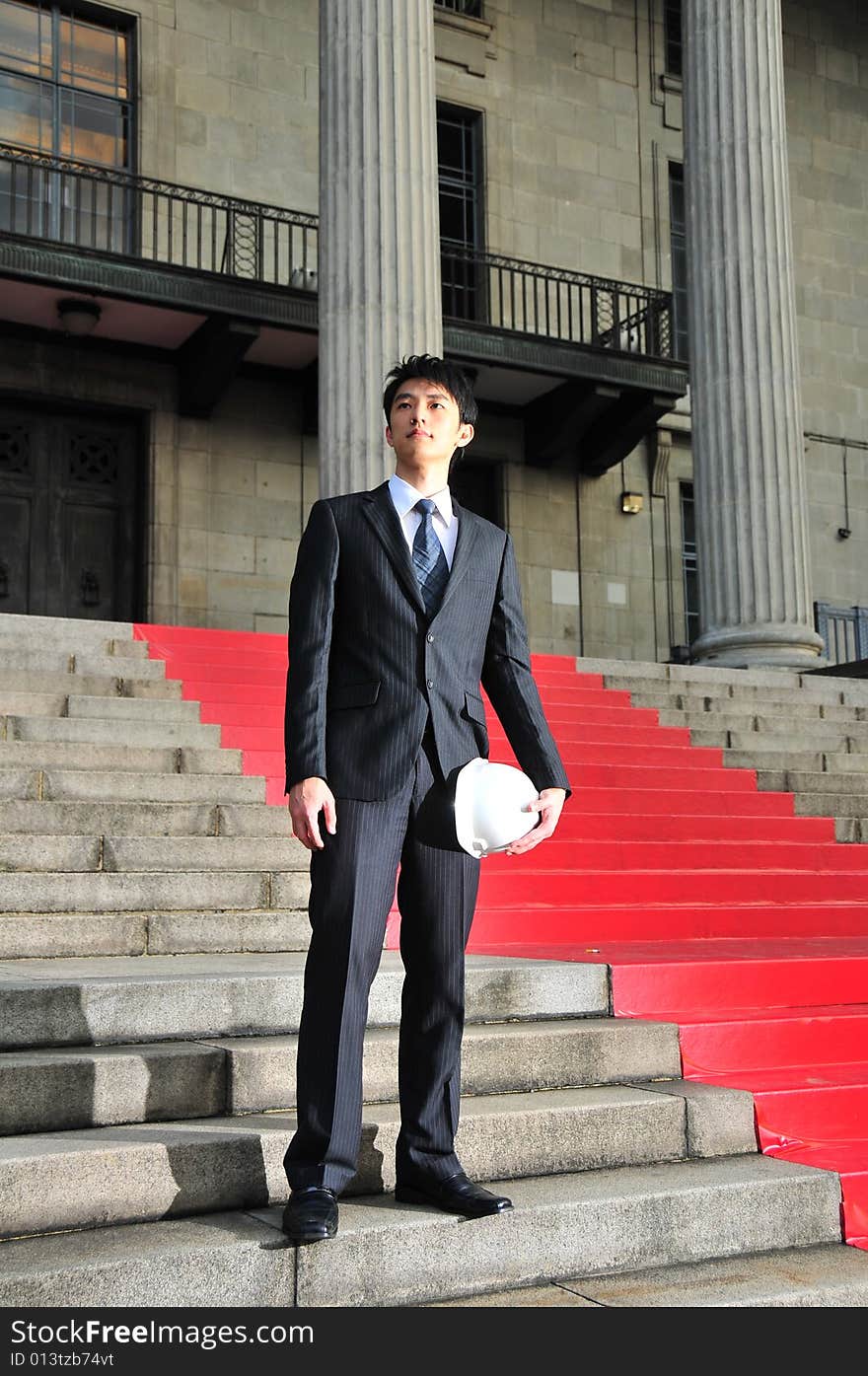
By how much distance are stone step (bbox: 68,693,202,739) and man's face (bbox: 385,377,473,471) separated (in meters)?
4.19

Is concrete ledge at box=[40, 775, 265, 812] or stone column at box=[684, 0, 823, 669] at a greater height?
stone column at box=[684, 0, 823, 669]

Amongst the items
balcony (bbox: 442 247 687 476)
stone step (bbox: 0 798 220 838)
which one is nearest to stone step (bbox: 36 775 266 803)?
stone step (bbox: 0 798 220 838)

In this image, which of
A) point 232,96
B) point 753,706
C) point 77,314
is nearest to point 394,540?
point 753,706

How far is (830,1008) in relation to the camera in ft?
17.4

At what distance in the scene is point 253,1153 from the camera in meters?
3.50

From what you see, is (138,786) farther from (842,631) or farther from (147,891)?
(842,631)

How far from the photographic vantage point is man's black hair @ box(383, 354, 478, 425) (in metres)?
3.42

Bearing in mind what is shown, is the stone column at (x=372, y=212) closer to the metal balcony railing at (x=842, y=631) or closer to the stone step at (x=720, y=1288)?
the metal balcony railing at (x=842, y=631)

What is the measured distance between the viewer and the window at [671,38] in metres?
20.1

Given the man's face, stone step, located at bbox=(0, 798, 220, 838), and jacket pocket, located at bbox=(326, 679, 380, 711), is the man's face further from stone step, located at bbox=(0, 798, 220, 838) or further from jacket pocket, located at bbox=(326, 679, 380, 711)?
stone step, located at bbox=(0, 798, 220, 838)

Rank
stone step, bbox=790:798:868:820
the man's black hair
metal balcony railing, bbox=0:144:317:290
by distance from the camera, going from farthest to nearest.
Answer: metal balcony railing, bbox=0:144:317:290
stone step, bbox=790:798:868:820
the man's black hair

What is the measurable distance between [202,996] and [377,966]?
3.58 feet

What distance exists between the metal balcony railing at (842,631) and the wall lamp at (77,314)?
8.44 m

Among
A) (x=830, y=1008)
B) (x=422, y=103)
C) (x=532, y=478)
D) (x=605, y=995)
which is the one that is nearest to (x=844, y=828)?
(x=830, y=1008)
